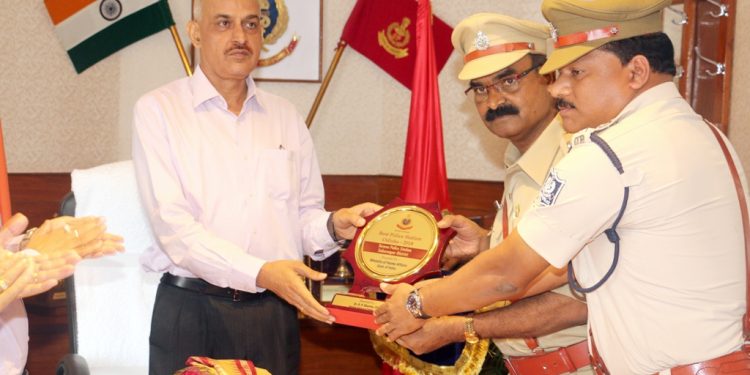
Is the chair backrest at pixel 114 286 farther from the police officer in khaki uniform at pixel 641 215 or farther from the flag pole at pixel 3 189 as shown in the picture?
the police officer in khaki uniform at pixel 641 215

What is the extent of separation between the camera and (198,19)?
2.99m

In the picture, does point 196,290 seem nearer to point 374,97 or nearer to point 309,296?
point 309,296

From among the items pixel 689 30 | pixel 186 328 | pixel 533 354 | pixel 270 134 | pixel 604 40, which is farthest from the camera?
pixel 689 30

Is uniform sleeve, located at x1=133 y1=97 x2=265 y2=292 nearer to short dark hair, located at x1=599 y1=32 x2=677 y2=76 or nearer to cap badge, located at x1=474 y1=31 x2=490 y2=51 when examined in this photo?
cap badge, located at x1=474 y1=31 x2=490 y2=51

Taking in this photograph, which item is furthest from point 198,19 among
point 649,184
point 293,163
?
point 649,184

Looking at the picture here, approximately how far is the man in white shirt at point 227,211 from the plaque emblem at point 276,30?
1830mm

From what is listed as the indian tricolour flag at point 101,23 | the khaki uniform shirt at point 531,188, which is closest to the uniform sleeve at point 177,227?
the khaki uniform shirt at point 531,188

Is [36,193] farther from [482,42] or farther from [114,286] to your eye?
[482,42]

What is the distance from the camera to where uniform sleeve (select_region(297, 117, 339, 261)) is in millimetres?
2969

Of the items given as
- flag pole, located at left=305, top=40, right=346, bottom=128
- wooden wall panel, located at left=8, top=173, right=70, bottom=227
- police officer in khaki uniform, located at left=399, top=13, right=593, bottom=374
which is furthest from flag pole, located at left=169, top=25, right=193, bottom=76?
police officer in khaki uniform, located at left=399, top=13, right=593, bottom=374

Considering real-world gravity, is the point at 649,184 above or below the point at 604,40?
below

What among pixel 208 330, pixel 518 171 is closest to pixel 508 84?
pixel 518 171

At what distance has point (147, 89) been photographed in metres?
4.74

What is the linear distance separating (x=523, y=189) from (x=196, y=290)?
1.06m
